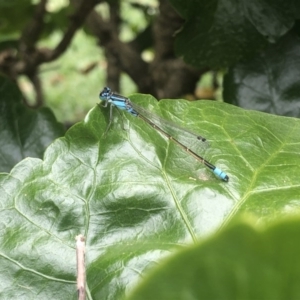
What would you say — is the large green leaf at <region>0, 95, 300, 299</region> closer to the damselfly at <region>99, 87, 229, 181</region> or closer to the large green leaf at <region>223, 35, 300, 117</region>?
the damselfly at <region>99, 87, 229, 181</region>

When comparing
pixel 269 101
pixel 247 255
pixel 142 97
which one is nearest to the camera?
pixel 247 255

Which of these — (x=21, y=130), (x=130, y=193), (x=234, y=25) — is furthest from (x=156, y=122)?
(x=21, y=130)

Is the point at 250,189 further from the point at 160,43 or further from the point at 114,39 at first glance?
the point at 114,39

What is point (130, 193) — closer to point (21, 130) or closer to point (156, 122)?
point (156, 122)

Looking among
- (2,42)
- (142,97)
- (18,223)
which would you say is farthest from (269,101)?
(2,42)

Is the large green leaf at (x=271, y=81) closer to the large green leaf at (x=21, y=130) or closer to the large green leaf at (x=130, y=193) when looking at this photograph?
the large green leaf at (x=130, y=193)
